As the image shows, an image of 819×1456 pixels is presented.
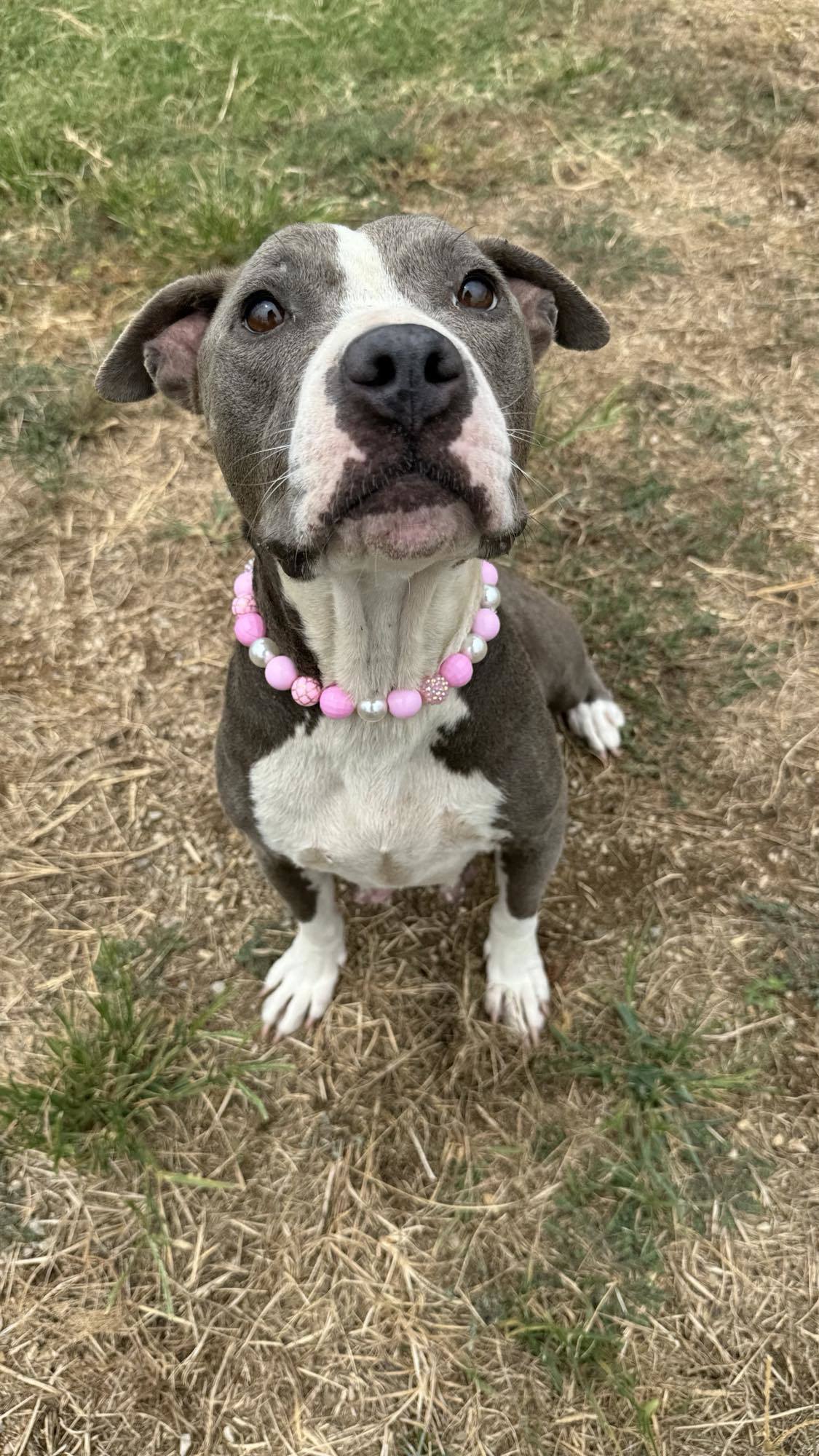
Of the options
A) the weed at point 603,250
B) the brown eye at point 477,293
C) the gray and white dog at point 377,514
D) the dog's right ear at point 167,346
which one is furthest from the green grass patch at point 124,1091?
the weed at point 603,250

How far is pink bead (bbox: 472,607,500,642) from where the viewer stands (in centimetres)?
240

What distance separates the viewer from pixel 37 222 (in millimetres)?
5375

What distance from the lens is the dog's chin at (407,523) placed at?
1.76m

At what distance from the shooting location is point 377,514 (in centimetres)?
177

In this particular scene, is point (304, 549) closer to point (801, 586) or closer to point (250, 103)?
point (801, 586)

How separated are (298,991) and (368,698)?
145cm

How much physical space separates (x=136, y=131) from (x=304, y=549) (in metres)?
5.18

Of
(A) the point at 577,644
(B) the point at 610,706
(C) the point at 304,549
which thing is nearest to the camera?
(C) the point at 304,549

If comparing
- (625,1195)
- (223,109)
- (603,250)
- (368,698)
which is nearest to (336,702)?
(368,698)

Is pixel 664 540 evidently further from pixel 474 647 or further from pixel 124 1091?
pixel 124 1091

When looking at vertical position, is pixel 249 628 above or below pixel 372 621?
below

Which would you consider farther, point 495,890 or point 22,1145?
point 495,890

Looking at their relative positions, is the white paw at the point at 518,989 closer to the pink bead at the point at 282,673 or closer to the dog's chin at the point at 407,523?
the pink bead at the point at 282,673

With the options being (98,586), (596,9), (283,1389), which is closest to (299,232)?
(98,586)
